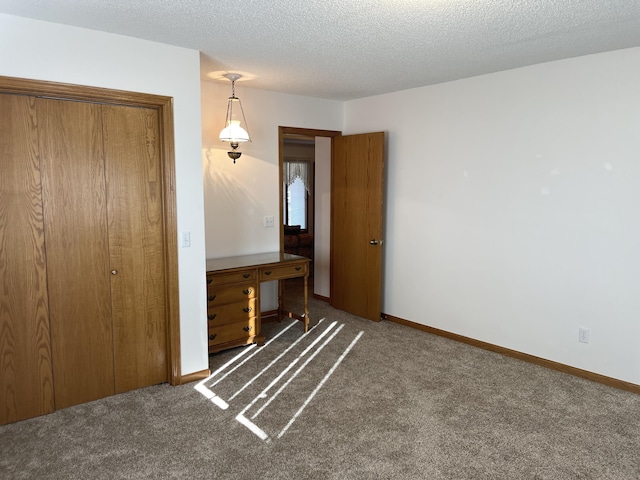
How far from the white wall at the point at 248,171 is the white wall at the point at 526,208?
1131 mm

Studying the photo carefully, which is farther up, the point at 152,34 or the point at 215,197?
the point at 152,34

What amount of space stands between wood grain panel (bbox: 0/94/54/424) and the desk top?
1327 millimetres

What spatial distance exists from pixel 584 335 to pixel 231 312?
2.94 metres

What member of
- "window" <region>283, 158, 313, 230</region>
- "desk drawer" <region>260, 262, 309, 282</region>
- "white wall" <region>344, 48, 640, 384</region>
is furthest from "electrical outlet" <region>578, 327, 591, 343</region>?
"window" <region>283, 158, 313, 230</region>

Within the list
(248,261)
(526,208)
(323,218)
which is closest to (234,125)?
(248,261)

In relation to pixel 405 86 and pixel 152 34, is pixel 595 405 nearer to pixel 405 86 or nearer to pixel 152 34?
pixel 405 86

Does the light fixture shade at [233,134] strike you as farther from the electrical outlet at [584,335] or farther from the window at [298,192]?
the window at [298,192]

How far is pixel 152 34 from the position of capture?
2.89 meters

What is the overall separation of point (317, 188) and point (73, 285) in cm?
349

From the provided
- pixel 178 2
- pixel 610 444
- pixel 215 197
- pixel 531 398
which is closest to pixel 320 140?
pixel 215 197

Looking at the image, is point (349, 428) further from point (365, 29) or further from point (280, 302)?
point (365, 29)

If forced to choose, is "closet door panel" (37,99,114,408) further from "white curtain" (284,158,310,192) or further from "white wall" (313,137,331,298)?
"white curtain" (284,158,310,192)

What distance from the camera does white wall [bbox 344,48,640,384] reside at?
3.29 meters

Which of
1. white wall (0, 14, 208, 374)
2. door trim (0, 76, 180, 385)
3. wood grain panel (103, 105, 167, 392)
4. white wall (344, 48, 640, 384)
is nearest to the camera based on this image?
white wall (0, 14, 208, 374)
